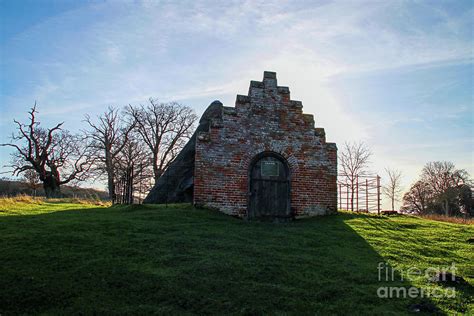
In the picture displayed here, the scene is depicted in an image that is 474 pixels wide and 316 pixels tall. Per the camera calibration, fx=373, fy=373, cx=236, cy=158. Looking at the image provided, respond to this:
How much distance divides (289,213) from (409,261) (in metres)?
6.35

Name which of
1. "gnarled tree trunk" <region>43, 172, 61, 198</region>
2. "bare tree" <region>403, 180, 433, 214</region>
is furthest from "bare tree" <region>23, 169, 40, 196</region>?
"bare tree" <region>403, 180, 433, 214</region>

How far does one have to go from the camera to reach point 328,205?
15031 millimetres

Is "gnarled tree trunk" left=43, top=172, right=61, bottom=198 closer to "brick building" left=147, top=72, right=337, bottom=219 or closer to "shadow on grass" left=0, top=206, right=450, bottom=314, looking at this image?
"brick building" left=147, top=72, right=337, bottom=219

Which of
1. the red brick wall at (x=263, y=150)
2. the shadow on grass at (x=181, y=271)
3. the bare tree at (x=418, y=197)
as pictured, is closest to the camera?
the shadow on grass at (x=181, y=271)

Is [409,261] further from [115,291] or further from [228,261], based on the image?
[115,291]

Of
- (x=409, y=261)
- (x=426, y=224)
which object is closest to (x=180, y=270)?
(x=409, y=261)

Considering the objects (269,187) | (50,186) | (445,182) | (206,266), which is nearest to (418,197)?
(445,182)

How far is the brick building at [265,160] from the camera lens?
14.1 m

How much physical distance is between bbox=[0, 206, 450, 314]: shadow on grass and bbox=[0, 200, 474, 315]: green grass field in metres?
0.02

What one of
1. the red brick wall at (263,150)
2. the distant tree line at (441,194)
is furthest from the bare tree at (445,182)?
the red brick wall at (263,150)

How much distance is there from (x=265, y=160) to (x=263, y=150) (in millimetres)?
437

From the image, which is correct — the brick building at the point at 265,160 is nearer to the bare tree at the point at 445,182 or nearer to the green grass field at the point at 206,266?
the green grass field at the point at 206,266

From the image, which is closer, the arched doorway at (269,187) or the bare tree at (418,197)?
the arched doorway at (269,187)

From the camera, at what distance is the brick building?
14148mm
